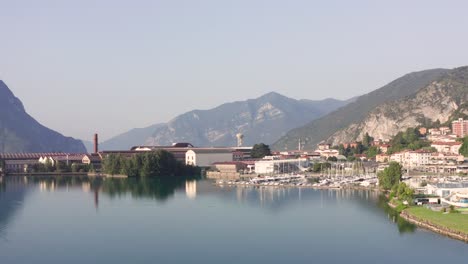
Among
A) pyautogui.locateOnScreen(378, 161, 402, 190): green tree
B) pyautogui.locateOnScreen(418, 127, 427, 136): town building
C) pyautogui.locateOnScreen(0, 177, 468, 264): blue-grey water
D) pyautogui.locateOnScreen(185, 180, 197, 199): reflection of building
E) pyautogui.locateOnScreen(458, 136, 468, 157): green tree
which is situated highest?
pyautogui.locateOnScreen(418, 127, 427, 136): town building

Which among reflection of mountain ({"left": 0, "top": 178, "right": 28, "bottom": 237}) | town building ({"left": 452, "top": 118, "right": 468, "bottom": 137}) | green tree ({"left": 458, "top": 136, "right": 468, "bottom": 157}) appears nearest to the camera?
reflection of mountain ({"left": 0, "top": 178, "right": 28, "bottom": 237})

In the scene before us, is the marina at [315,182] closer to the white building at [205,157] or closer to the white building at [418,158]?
the white building at [418,158]

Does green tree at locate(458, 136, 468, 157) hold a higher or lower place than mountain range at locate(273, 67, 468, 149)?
lower

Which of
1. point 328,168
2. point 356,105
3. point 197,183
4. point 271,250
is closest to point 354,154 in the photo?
point 328,168

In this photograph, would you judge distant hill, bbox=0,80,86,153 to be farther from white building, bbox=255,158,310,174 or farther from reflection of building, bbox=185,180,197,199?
reflection of building, bbox=185,180,197,199

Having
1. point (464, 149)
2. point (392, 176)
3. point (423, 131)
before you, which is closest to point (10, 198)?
point (392, 176)

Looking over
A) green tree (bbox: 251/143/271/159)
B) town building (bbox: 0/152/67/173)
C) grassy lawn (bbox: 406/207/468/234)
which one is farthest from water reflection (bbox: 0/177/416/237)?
green tree (bbox: 251/143/271/159)

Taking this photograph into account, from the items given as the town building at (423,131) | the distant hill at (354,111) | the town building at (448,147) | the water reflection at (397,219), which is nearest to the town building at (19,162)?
the town building at (423,131)

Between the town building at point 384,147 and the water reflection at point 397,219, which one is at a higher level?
the town building at point 384,147
